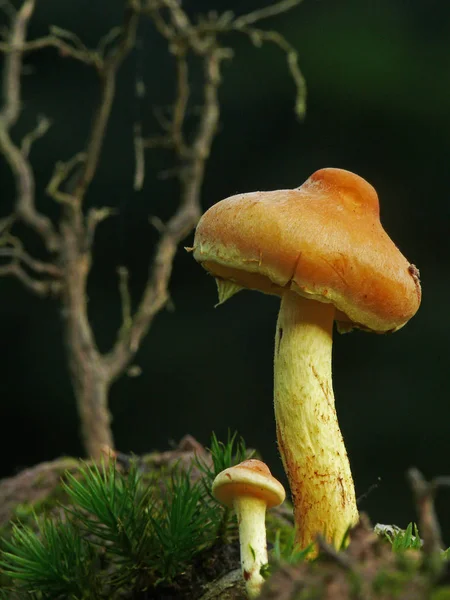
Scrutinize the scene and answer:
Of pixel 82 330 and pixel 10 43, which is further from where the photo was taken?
pixel 10 43

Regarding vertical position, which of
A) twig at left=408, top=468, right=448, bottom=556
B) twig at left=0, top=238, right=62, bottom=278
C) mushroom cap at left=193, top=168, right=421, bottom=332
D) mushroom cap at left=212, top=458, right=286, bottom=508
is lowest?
mushroom cap at left=212, top=458, right=286, bottom=508

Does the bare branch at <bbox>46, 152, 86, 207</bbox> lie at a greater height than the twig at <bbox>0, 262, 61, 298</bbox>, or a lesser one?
→ greater

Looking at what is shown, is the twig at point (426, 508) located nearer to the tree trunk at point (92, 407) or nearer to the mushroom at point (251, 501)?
the mushroom at point (251, 501)

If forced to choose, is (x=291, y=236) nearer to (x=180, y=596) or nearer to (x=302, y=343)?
(x=302, y=343)

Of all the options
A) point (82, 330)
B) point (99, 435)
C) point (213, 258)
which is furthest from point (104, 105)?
point (213, 258)

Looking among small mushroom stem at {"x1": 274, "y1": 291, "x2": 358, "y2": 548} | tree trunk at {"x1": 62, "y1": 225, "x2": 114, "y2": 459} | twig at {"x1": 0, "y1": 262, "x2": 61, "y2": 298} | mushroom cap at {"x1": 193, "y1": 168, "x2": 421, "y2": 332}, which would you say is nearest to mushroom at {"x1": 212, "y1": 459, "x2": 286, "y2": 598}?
small mushroom stem at {"x1": 274, "y1": 291, "x2": 358, "y2": 548}

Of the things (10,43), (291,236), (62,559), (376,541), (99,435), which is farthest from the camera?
(10,43)

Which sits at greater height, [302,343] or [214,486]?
[302,343]

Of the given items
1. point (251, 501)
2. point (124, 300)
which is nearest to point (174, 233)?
point (124, 300)

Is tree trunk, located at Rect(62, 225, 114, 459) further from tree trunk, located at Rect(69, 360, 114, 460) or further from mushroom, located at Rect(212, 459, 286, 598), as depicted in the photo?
mushroom, located at Rect(212, 459, 286, 598)
